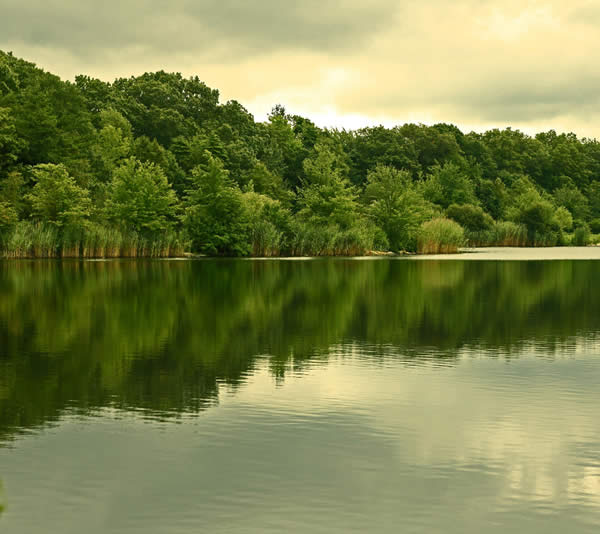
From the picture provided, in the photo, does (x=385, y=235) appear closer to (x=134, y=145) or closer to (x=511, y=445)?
(x=134, y=145)

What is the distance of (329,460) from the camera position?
9367mm

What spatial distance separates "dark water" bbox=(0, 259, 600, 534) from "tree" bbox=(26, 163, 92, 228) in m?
43.4

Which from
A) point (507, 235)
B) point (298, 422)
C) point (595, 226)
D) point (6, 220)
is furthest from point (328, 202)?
point (595, 226)

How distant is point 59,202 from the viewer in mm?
67625

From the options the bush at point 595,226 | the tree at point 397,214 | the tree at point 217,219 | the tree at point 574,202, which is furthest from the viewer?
the tree at point 574,202

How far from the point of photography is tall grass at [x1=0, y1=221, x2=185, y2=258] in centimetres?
6284

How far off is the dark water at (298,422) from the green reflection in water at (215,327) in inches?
3.8

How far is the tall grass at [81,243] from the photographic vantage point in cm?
6284

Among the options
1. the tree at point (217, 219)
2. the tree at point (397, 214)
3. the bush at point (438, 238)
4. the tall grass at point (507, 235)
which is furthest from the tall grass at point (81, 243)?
the tall grass at point (507, 235)

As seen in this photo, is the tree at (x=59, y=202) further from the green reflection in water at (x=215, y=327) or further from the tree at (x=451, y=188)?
the tree at (x=451, y=188)

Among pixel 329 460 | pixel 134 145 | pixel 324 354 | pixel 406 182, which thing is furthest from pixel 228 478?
pixel 134 145

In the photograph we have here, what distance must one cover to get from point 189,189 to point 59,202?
17.9 meters

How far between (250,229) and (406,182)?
22.9 m

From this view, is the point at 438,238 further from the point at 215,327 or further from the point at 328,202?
the point at 215,327
